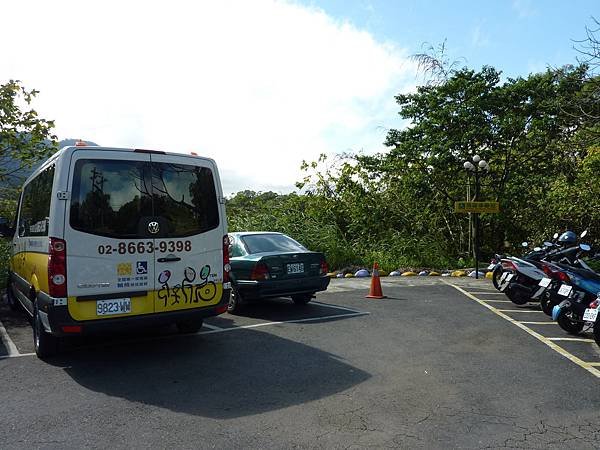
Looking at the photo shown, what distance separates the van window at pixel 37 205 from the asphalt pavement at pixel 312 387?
63.5 inches

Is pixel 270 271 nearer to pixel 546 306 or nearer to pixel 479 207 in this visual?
pixel 546 306

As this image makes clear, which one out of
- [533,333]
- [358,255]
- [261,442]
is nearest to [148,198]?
[261,442]

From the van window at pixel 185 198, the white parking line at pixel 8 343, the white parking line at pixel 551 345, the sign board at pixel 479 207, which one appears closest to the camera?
the white parking line at pixel 551 345

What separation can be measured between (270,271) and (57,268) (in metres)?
3.91

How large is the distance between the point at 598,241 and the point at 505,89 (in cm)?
688

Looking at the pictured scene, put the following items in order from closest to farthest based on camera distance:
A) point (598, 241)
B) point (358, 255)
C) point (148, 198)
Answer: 1. point (148, 198)
2. point (358, 255)
3. point (598, 241)

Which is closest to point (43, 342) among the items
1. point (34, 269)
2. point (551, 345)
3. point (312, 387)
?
point (34, 269)

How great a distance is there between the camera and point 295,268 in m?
8.84

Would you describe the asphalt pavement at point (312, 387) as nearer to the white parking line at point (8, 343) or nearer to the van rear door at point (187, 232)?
the white parking line at point (8, 343)

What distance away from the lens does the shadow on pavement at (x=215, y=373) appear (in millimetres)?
4570

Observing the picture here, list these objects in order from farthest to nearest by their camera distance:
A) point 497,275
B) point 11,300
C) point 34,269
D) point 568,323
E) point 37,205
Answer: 1. point 497,275
2. point 11,300
3. point 568,323
4. point 37,205
5. point 34,269

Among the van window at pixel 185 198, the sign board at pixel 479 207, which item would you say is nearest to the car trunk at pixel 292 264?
the van window at pixel 185 198

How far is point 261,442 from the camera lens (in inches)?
145

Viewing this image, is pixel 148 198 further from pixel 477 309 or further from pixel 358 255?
pixel 358 255
